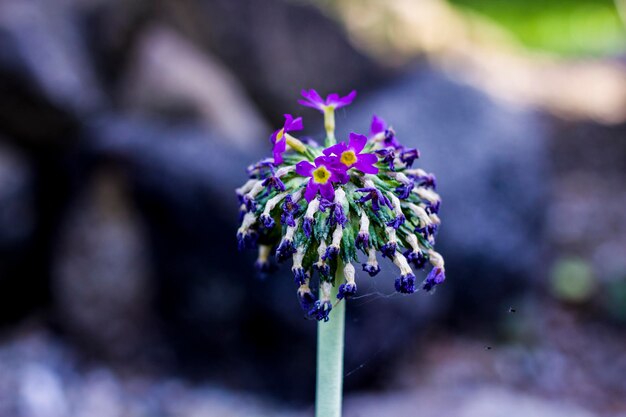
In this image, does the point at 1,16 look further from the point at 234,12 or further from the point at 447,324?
the point at 447,324

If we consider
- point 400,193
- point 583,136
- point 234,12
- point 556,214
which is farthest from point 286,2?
point 400,193

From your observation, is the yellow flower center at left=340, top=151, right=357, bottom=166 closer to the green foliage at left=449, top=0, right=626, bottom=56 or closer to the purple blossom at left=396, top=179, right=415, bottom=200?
the purple blossom at left=396, top=179, right=415, bottom=200

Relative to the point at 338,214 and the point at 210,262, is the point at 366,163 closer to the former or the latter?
the point at 338,214

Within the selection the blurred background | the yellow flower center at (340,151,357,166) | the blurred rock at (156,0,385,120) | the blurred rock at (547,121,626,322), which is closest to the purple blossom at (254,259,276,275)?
the yellow flower center at (340,151,357,166)

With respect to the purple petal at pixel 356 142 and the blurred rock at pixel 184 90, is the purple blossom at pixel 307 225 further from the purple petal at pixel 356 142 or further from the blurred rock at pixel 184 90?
the blurred rock at pixel 184 90

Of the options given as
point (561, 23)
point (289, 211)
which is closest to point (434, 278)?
point (289, 211)

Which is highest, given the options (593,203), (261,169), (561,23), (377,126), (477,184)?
(561,23)
